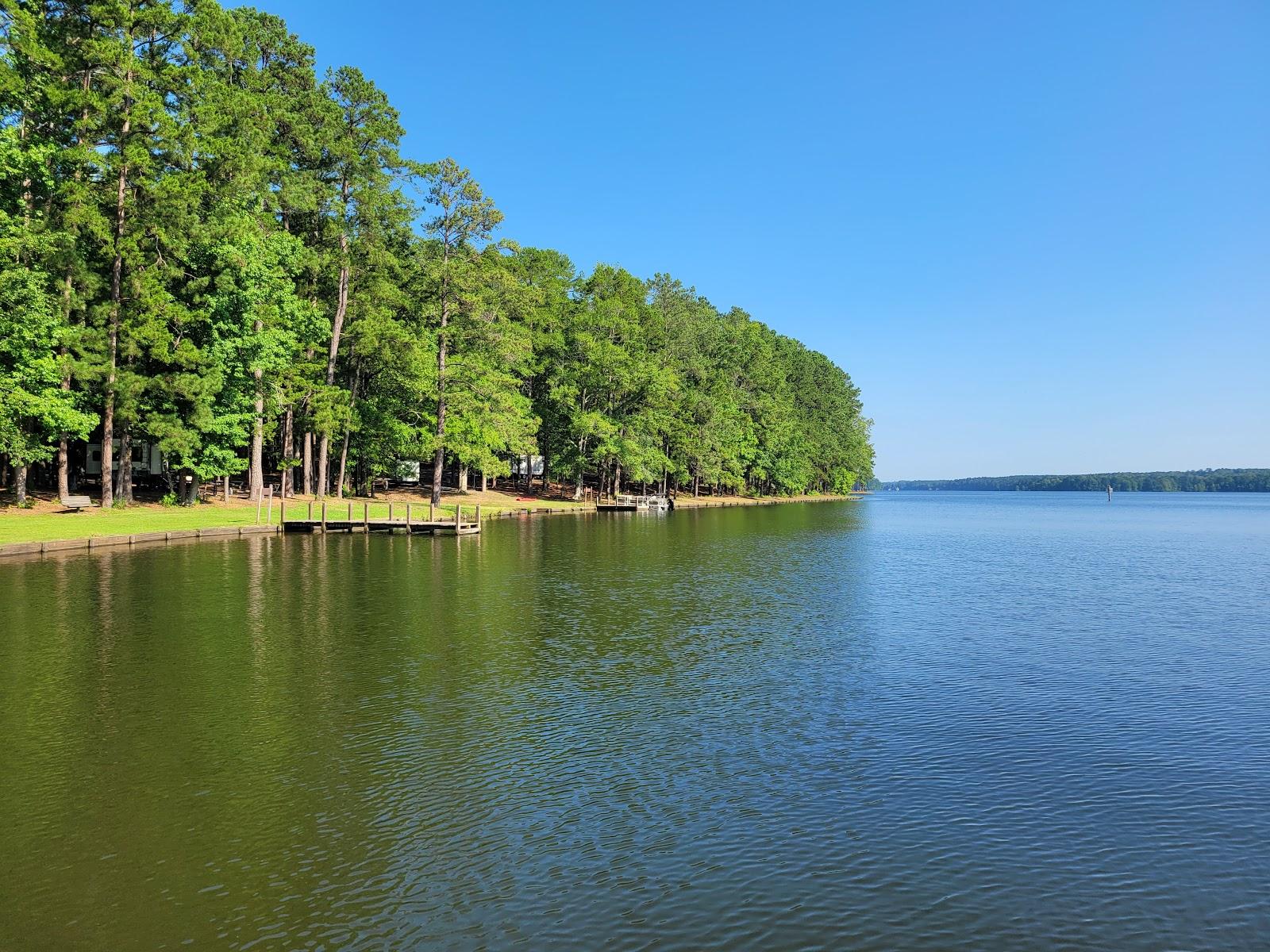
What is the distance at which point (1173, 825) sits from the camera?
9094mm


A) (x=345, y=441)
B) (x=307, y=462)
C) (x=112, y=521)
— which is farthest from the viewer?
(x=345, y=441)

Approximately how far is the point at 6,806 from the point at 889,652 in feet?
50.3

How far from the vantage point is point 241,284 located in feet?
146

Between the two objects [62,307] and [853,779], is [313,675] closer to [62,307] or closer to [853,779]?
[853,779]

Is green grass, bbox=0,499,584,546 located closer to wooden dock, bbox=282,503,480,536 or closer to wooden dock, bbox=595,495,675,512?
wooden dock, bbox=282,503,480,536

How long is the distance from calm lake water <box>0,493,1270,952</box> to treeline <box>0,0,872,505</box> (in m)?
20.4

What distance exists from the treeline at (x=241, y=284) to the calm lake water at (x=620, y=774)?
20436 millimetres

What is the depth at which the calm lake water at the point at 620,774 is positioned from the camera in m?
7.07

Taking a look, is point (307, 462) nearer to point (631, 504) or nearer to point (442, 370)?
point (442, 370)

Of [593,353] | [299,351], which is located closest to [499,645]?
[299,351]

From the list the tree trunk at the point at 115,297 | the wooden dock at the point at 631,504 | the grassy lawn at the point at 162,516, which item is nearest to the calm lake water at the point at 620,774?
the grassy lawn at the point at 162,516

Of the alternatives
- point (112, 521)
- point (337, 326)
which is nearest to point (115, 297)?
point (112, 521)

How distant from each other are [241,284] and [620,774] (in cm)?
4266

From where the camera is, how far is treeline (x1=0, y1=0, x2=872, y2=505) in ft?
124
